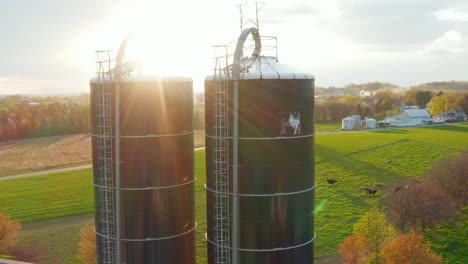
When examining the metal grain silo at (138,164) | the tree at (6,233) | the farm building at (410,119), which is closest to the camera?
the metal grain silo at (138,164)

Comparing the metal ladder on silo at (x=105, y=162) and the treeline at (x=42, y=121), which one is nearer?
the metal ladder on silo at (x=105, y=162)

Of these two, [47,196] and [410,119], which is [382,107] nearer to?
[410,119]

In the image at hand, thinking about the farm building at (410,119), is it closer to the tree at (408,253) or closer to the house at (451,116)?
the house at (451,116)

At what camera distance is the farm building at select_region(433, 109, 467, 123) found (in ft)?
417

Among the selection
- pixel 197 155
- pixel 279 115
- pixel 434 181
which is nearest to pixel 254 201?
pixel 279 115

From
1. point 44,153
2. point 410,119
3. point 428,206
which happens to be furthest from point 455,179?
point 410,119

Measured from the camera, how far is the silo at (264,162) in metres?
15.8

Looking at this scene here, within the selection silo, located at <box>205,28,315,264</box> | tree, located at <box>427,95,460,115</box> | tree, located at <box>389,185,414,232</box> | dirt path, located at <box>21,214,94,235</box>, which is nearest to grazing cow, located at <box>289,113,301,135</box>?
silo, located at <box>205,28,315,264</box>

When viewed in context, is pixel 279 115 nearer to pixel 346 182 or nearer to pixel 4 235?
pixel 4 235

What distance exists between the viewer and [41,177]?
198 ft

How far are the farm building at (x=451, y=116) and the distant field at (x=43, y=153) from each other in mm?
93912

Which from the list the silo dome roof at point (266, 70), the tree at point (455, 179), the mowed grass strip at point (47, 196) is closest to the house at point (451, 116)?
the tree at point (455, 179)

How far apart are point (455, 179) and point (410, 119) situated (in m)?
84.3

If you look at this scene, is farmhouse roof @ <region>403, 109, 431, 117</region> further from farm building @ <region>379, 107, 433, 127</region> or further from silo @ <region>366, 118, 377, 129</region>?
silo @ <region>366, 118, 377, 129</region>
